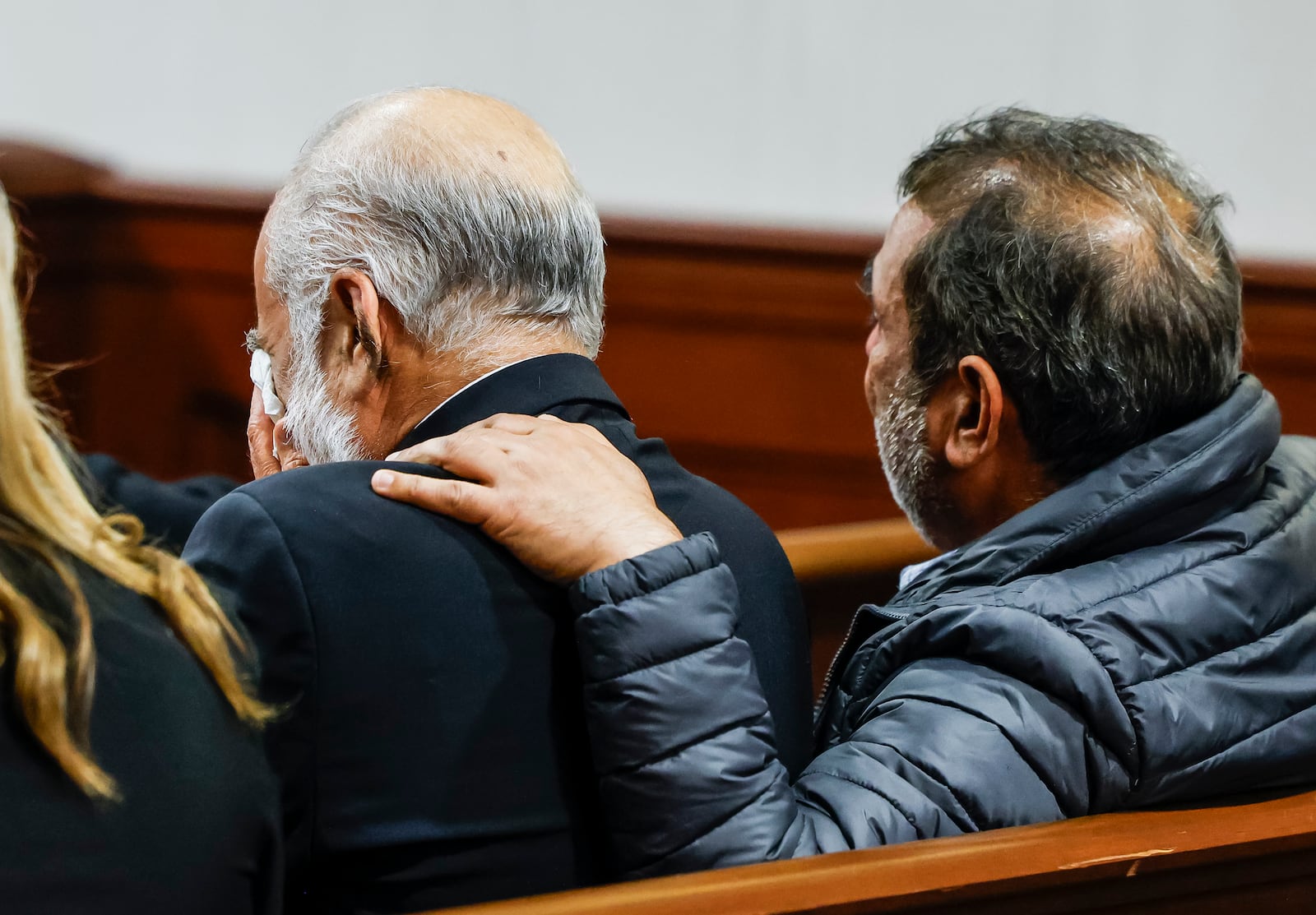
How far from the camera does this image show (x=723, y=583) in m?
1.13

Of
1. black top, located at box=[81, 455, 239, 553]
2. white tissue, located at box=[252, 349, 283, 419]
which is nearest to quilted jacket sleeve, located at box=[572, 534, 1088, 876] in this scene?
white tissue, located at box=[252, 349, 283, 419]

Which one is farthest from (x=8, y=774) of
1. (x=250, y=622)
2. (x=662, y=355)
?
(x=662, y=355)

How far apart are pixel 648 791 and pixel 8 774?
1.55ft

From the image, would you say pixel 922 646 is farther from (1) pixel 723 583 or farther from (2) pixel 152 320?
(2) pixel 152 320

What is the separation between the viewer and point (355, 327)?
4.19ft

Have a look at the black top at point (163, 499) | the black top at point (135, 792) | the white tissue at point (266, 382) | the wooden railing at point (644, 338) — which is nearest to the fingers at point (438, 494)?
the black top at point (135, 792)

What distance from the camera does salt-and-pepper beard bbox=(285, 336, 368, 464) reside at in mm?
1312

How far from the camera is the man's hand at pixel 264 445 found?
1.45 meters

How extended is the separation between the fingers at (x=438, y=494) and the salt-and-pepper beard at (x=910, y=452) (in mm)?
672

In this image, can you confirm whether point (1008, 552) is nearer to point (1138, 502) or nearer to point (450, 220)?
point (1138, 502)

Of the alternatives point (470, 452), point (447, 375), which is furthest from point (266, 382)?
point (470, 452)

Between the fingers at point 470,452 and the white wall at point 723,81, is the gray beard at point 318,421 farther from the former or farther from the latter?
the white wall at point 723,81

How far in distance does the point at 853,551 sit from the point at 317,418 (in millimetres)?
873

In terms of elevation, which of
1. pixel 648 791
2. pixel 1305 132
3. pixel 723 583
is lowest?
pixel 648 791
